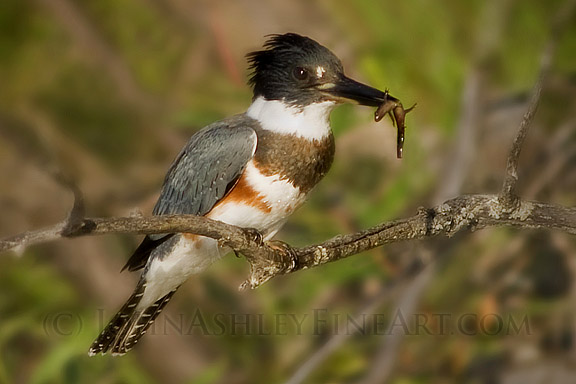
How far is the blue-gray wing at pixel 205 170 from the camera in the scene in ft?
6.39

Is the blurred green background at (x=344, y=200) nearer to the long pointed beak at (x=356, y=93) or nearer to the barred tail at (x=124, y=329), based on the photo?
the barred tail at (x=124, y=329)

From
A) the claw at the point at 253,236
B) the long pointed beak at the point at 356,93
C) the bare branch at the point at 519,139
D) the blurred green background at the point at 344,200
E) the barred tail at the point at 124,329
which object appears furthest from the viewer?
the blurred green background at the point at 344,200

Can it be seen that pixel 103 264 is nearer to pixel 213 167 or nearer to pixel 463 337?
pixel 463 337

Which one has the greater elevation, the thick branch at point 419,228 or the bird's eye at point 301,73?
the bird's eye at point 301,73

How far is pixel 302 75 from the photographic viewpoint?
2014mm

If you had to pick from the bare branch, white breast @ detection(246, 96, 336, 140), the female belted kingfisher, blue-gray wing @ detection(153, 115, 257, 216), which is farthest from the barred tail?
the bare branch

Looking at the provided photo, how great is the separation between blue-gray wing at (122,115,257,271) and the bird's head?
0.09 meters

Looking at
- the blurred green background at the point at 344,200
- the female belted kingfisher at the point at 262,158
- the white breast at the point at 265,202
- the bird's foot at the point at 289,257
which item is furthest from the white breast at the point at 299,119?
the blurred green background at the point at 344,200

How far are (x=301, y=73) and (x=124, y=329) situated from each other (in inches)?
27.5

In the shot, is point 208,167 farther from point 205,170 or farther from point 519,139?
point 519,139

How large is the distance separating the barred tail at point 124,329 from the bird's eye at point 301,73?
1.85 feet

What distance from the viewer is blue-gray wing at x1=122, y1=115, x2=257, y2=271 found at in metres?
1.95

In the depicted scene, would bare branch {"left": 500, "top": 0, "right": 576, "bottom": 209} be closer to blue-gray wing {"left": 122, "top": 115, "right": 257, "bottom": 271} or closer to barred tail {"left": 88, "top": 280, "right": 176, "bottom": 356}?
blue-gray wing {"left": 122, "top": 115, "right": 257, "bottom": 271}

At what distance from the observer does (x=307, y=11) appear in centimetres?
385
